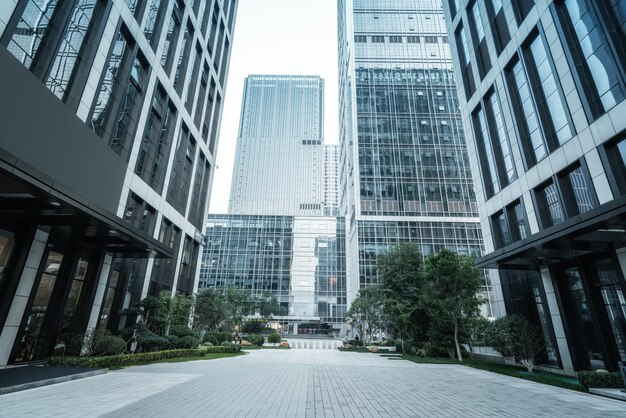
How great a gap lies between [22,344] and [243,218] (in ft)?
242

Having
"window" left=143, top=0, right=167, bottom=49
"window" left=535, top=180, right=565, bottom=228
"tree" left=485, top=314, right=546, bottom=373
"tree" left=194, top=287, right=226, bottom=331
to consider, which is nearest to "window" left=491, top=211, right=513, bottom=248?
"window" left=535, top=180, right=565, bottom=228

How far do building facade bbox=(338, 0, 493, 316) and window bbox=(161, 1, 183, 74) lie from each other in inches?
1673

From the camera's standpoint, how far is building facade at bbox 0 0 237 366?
37.8ft

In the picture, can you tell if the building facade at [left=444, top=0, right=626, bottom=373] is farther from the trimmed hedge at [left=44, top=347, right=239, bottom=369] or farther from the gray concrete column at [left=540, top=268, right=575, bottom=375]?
the trimmed hedge at [left=44, top=347, right=239, bottom=369]

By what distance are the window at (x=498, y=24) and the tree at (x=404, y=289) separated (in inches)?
767

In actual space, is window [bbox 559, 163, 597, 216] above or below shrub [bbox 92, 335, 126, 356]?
above

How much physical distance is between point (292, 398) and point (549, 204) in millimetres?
18615

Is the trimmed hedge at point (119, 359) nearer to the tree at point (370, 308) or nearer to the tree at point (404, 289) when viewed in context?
the tree at point (404, 289)

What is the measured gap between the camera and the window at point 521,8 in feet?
67.9

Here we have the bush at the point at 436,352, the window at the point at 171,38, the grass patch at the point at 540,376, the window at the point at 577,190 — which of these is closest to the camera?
the grass patch at the point at 540,376

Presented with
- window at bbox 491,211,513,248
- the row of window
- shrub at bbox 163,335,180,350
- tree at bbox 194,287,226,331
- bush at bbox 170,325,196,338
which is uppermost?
the row of window

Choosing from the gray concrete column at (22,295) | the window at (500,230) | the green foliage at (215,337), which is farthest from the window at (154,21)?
the window at (500,230)

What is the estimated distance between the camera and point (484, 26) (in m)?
25.8

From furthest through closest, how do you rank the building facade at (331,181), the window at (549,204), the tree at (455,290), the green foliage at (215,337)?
1. the building facade at (331,181)
2. the green foliage at (215,337)
3. the tree at (455,290)
4. the window at (549,204)
